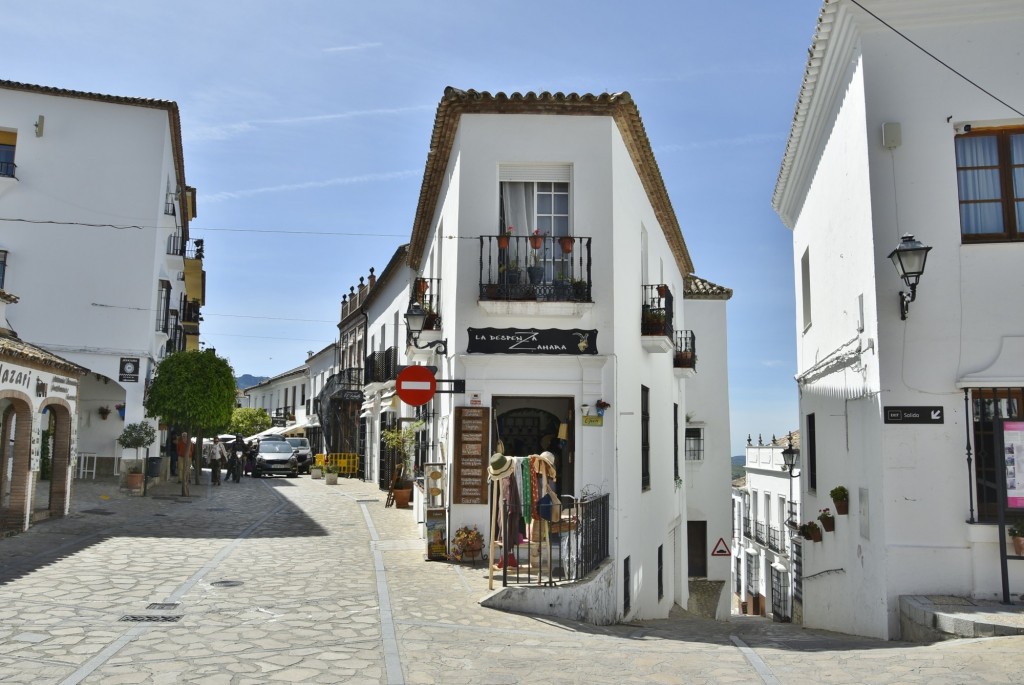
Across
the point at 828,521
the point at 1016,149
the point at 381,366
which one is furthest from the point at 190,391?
the point at 1016,149

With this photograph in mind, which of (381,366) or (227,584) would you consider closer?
(227,584)

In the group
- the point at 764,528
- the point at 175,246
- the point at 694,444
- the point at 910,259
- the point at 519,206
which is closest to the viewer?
the point at 910,259

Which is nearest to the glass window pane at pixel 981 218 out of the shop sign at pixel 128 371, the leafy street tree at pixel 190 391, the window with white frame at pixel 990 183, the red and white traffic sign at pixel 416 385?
the window with white frame at pixel 990 183

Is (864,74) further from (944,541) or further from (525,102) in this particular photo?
(944,541)

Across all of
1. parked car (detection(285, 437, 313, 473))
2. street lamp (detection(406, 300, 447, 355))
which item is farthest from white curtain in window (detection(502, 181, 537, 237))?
parked car (detection(285, 437, 313, 473))

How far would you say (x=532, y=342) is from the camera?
39.5ft

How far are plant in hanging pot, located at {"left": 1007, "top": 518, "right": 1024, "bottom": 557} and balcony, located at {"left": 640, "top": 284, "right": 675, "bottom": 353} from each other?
6435mm

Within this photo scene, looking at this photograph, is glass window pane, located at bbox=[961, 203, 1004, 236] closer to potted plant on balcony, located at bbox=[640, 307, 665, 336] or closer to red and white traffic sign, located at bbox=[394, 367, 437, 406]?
potted plant on balcony, located at bbox=[640, 307, 665, 336]

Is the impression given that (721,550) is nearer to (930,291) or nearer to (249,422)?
(930,291)

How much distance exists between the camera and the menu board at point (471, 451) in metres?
11.9

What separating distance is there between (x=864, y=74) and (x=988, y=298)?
9.79ft

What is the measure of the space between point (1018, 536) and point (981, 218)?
3628mm

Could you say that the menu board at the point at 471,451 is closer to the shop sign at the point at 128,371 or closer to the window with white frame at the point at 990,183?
the window with white frame at the point at 990,183

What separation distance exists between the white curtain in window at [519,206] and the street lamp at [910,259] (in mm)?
5255
